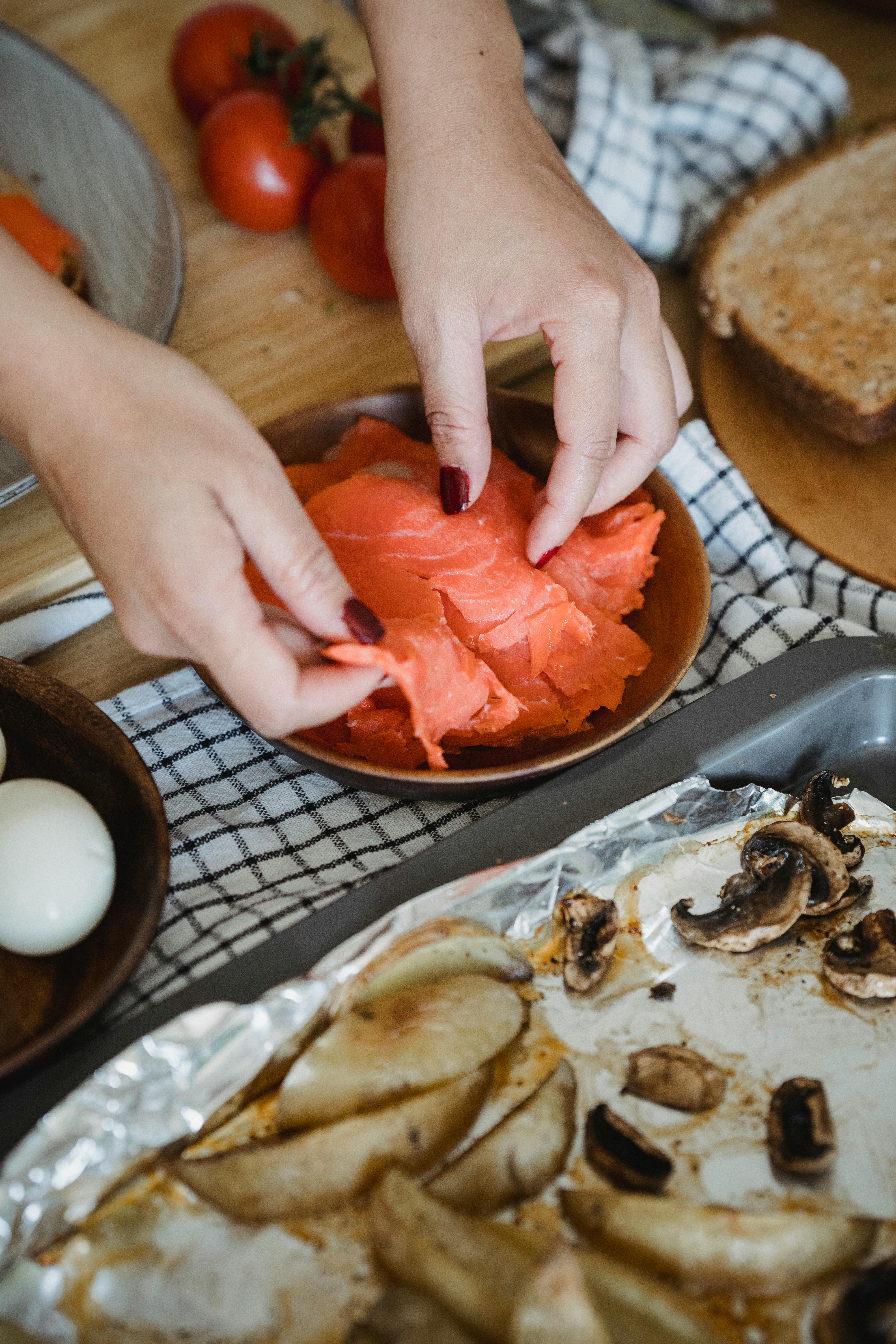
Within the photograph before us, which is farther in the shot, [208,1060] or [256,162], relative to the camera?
[256,162]

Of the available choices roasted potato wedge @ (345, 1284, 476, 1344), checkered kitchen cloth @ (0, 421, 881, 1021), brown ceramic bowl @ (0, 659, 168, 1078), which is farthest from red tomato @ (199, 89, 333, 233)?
roasted potato wedge @ (345, 1284, 476, 1344)

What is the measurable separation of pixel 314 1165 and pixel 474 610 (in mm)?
585

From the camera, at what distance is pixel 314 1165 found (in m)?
0.71

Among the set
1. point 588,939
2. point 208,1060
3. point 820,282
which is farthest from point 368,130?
point 208,1060

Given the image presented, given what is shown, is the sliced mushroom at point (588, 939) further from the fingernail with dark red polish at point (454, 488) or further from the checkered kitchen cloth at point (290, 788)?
the fingernail with dark red polish at point (454, 488)

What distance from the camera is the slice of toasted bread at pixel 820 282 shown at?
1483 millimetres

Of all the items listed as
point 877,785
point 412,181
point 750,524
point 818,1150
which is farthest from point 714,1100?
point 412,181

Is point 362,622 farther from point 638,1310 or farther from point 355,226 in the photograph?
point 355,226

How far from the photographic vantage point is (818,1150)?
2.49 ft

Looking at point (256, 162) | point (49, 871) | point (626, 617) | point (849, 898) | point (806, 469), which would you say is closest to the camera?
point (49, 871)

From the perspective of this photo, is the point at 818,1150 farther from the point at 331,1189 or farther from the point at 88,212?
the point at 88,212

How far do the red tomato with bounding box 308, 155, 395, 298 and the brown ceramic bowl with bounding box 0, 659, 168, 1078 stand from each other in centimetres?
94

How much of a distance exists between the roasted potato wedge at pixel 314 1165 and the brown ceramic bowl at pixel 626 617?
0.33 meters

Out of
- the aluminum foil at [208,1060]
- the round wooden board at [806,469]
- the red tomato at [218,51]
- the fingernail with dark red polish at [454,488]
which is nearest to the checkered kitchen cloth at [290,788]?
the round wooden board at [806,469]
